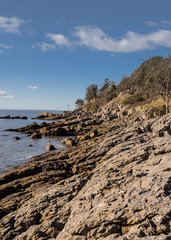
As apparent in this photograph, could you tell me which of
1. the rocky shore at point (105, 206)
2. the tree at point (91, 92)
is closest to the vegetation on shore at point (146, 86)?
the tree at point (91, 92)

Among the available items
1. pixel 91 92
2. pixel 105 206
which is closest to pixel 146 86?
pixel 91 92

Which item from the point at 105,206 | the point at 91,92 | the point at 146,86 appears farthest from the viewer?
the point at 91,92

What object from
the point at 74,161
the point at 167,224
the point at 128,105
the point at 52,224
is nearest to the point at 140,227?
the point at 167,224

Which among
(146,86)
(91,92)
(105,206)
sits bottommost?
(105,206)

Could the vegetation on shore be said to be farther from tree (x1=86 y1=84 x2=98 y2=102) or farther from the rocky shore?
the rocky shore

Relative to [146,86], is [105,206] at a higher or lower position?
lower

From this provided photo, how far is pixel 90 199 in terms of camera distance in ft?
27.4

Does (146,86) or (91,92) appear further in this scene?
(91,92)

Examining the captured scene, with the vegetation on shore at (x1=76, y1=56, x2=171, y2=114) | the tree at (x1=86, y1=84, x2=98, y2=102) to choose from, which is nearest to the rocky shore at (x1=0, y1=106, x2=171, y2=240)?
the vegetation on shore at (x1=76, y1=56, x2=171, y2=114)

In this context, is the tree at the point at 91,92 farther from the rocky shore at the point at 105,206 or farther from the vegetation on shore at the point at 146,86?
the rocky shore at the point at 105,206

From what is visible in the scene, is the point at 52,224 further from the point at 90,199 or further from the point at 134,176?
the point at 134,176

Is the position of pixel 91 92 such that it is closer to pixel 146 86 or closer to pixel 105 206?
pixel 146 86

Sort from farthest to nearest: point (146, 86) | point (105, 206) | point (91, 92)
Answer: point (91, 92) → point (146, 86) → point (105, 206)

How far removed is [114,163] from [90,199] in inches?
176
